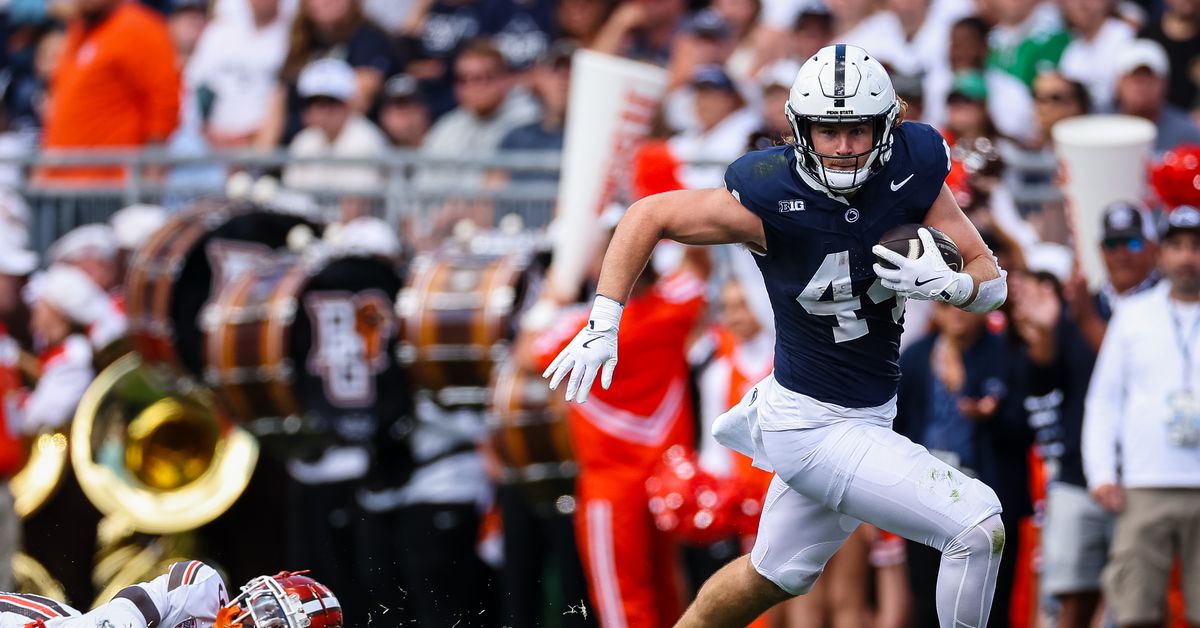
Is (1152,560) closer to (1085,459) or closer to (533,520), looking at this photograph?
(1085,459)

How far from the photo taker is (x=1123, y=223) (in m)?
9.19

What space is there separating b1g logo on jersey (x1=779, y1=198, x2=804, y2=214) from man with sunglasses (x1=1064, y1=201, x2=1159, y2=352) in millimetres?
3112

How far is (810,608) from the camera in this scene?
9.59m

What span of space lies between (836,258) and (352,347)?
5.71m

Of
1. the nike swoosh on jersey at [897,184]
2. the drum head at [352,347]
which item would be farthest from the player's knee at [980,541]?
the drum head at [352,347]

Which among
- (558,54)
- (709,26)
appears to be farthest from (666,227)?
(558,54)

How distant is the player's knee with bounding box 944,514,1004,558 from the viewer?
257 inches

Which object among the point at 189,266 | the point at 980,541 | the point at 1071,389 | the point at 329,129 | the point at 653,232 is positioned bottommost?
the point at 1071,389

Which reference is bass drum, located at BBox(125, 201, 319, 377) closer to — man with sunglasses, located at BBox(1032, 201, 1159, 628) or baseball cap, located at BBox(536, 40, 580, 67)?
baseball cap, located at BBox(536, 40, 580, 67)

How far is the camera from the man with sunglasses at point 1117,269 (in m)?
9.23

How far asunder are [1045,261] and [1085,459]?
114cm

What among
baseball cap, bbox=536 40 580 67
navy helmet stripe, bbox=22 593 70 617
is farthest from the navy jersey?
baseball cap, bbox=536 40 580 67

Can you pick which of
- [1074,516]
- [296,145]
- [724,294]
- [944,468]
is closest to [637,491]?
[724,294]

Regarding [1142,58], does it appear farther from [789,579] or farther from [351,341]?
[789,579]
